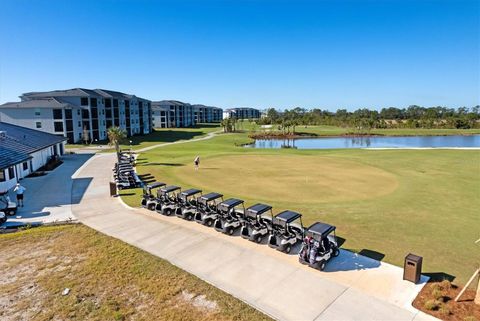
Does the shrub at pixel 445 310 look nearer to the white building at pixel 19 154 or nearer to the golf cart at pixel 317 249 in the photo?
the golf cart at pixel 317 249

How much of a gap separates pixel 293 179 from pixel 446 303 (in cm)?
1805

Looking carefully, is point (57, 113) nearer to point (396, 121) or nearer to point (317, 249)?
point (317, 249)

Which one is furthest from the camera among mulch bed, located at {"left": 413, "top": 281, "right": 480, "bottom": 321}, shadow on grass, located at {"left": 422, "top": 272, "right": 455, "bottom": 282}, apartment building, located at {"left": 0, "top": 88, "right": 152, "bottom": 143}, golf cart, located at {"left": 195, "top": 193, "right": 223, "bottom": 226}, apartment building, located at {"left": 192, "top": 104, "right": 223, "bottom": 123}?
apartment building, located at {"left": 192, "top": 104, "right": 223, "bottom": 123}

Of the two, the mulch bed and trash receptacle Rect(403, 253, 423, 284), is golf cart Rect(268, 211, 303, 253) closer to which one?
trash receptacle Rect(403, 253, 423, 284)

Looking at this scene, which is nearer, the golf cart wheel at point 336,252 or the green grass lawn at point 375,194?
the golf cart wheel at point 336,252

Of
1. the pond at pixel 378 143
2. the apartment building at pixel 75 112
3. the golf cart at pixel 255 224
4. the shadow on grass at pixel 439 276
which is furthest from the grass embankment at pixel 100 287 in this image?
the pond at pixel 378 143

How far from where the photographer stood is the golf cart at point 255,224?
14.0m

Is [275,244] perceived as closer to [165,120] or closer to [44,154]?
[44,154]

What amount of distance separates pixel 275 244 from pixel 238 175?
1609 centimetres

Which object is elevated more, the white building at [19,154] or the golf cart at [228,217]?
the white building at [19,154]

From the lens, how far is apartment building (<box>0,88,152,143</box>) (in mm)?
62094

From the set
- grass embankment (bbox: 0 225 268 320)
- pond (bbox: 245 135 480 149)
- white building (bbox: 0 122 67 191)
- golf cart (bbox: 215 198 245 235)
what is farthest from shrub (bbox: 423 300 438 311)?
pond (bbox: 245 135 480 149)

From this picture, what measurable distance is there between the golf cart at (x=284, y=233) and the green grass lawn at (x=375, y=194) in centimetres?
247

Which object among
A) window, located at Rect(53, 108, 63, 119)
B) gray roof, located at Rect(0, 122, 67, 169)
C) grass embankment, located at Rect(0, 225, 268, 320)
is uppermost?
window, located at Rect(53, 108, 63, 119)
